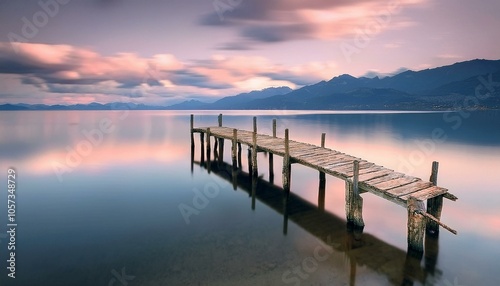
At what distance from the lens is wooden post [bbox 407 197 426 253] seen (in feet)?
29.6

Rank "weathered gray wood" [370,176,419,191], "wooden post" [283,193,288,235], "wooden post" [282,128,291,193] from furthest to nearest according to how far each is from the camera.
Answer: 1. "wooden post" [282,128,291,193]
2. "wooden post" [283,193,288,235]
3. "weathered gray wood" [370,176,419,191]

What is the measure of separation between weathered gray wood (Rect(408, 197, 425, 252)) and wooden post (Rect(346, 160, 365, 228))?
215 cm

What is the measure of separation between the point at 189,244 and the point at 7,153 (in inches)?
1304

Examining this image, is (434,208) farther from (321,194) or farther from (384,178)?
(321,194)

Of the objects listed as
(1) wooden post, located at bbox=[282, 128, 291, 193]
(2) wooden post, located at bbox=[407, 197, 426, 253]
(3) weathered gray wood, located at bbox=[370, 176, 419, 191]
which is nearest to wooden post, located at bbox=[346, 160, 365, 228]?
(3) weathered gray wood, located at bbox=[370, 176, 419, 191]

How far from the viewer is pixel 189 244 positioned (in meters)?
10.8

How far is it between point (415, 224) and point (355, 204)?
253 centimetres

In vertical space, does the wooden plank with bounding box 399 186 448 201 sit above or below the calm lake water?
above

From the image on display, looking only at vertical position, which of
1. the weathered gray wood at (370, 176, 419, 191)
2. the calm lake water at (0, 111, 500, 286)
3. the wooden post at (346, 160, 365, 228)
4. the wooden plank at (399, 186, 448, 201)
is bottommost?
the calm lake water at (0, 111, 500, 286)

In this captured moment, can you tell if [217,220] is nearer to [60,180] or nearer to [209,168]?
[209,168]

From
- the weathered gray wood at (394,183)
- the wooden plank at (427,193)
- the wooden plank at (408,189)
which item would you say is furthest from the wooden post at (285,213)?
the wooden plank at (427,193)

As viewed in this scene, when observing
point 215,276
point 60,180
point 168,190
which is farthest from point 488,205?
point 60,180

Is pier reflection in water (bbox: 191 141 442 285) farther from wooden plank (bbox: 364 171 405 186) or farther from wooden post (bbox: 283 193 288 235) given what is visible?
wooden plank (bbox: 364 171 405 186)

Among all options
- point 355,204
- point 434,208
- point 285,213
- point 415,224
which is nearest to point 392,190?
point 415,224
